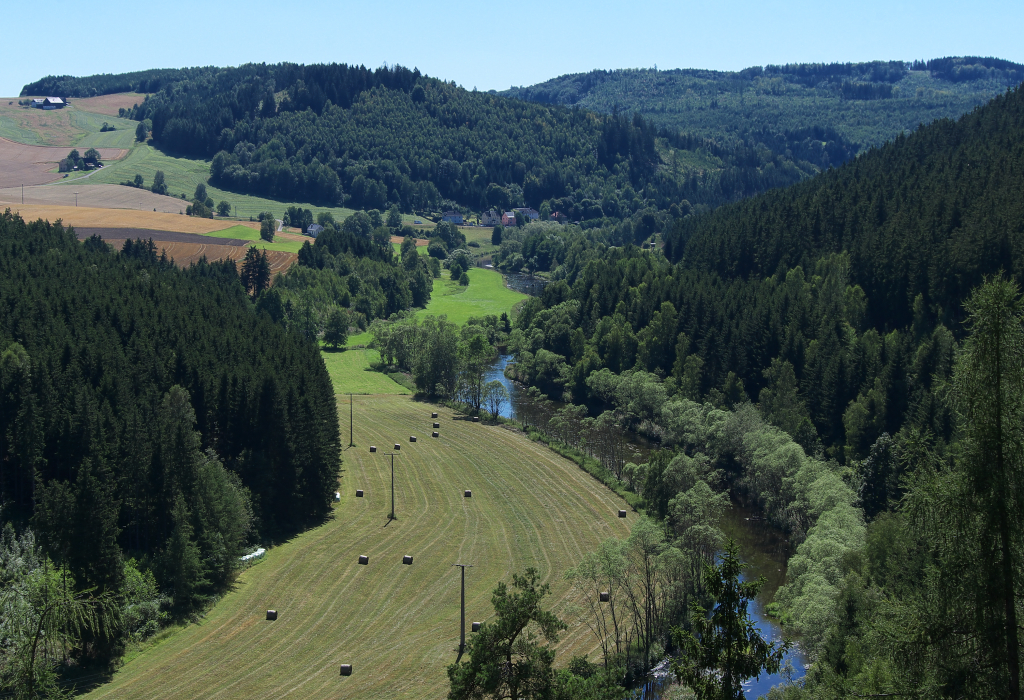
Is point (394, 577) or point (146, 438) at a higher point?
point (146, 438)

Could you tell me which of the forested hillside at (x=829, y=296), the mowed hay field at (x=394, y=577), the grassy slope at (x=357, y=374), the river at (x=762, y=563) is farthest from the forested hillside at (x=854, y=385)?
the grassy slope at (x=357, y=374)

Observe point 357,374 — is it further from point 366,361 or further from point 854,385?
point 854,385

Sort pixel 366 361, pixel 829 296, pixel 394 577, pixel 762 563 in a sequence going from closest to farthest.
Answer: pixel 394 577, pixel 762 563, pixel 829 296, pixel 366 361

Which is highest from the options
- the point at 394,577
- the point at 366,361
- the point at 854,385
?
the point at 854,385

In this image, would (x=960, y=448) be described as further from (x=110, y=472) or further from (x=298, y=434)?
(x=298, y=434)

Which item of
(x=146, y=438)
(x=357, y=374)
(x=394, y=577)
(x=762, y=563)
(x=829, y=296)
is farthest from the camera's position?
(x=357, y=374)

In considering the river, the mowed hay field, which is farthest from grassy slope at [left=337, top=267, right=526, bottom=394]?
the river

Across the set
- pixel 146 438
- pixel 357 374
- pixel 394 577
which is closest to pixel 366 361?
pixel 357 374

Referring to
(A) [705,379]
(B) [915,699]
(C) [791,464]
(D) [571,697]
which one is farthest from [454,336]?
(B) [915,699]
